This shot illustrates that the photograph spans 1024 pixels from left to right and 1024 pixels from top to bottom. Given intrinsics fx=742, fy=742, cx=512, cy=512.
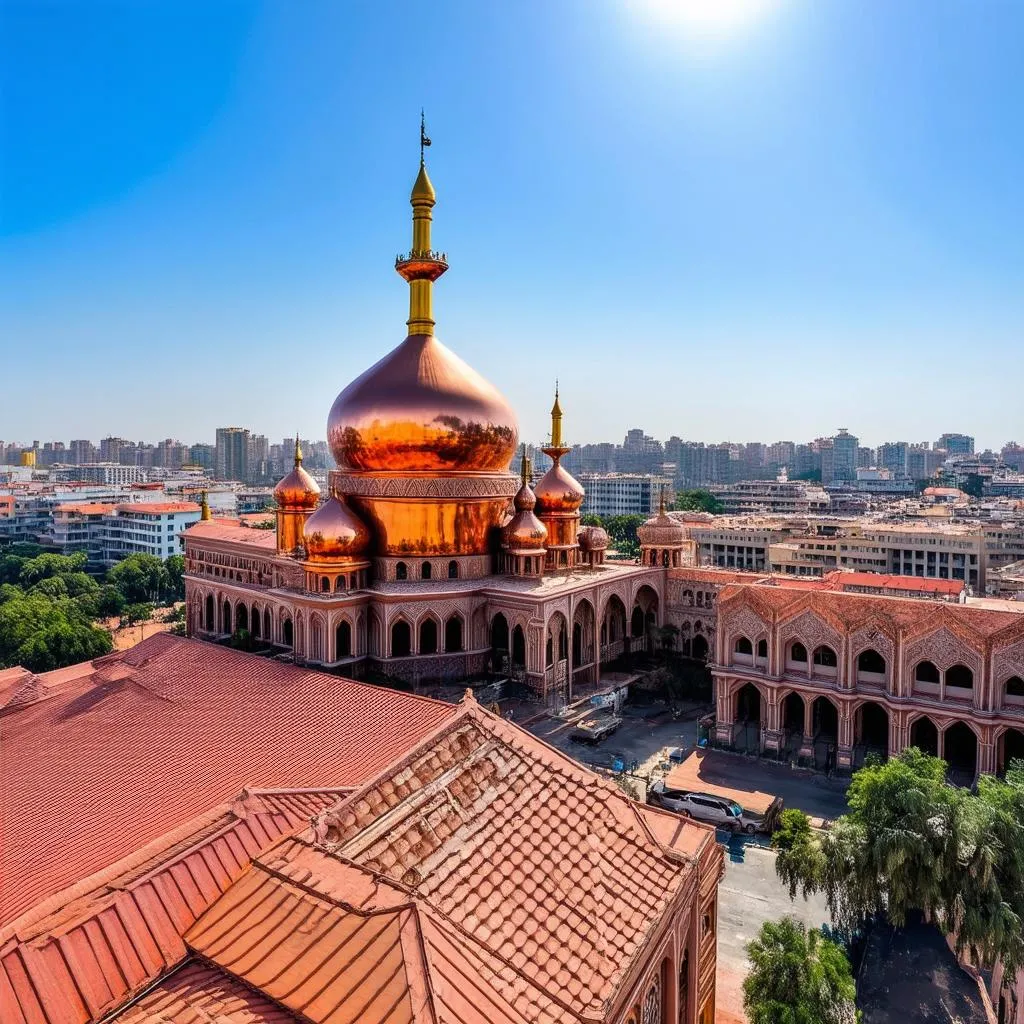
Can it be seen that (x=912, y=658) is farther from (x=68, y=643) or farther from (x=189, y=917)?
(x=68, y=643)

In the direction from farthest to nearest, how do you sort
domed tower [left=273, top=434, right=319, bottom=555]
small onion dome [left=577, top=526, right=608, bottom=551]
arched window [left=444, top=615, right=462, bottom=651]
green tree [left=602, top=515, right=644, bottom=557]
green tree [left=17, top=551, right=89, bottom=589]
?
A: green tree [left=602, top=515, right=644, bottom=557], green tree [left=17, top=551, right=89, bottom=589], small onion dome [left=577, top=526, right=608, bottom=551], domed tower [left=273, top=434, right=319, bottom=555], arched window [left=444, top=615, right=462, bottom=651]

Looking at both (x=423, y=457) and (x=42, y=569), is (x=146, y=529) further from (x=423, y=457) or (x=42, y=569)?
(x=423, y=457)

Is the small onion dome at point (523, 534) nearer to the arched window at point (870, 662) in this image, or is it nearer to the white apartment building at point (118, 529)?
the arched window at point (870, 662)

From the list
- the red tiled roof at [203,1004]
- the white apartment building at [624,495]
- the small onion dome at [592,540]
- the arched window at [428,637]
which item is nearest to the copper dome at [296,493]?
the arched window at [428,637]

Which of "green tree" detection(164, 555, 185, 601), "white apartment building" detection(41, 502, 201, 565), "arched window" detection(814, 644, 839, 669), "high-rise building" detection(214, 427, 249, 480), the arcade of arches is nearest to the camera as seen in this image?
the arcade of arches

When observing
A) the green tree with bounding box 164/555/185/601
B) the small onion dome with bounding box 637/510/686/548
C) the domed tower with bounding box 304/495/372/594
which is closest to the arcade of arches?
the small onion dome with bounding box 637/510/686/548

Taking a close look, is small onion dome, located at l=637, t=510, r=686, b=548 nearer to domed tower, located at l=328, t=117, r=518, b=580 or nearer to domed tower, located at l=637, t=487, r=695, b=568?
domed tower, located at l=637, t=487, r=695, b=568
